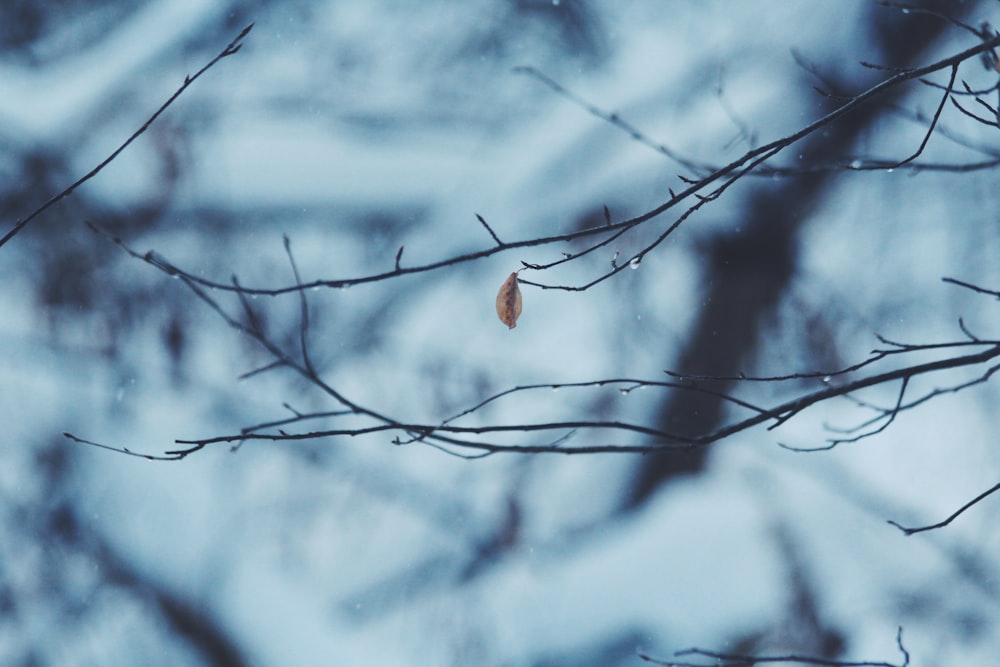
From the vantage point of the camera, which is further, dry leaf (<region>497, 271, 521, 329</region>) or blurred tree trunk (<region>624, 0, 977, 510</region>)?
blurred tree trunk (<region>624, 0, 977, 510</region>)

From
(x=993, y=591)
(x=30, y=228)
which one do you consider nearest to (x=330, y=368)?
(x=30, y=228)

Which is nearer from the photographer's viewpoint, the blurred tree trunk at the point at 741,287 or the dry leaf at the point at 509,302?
the dry leaf at the point at 509,302

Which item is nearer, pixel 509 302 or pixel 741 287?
pixel 509 302

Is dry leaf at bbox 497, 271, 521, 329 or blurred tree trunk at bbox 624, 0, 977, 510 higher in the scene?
blurred tree trunk at bbox 624, 0, 977, 510

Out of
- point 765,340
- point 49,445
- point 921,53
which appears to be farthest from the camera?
point 49,445

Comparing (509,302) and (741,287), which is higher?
(741,287)

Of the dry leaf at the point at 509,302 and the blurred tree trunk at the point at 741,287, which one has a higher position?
the blurred tree trunk at the point at 741,287

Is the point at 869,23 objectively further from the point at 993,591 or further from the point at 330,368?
the point at 330,368

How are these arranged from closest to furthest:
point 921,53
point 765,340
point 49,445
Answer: point 921,53, point 765,340, point 49,445
